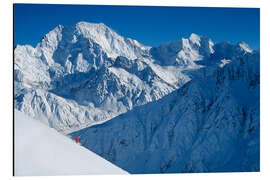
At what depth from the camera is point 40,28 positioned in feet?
38.5

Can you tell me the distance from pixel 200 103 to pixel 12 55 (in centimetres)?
2369

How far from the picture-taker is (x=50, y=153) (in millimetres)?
4211

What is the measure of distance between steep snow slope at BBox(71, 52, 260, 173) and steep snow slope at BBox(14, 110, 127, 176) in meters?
14.7

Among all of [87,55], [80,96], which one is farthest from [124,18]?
[87,55]

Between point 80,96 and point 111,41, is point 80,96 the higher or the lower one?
the lower one

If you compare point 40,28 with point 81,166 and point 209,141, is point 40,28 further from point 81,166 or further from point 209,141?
point 209,141

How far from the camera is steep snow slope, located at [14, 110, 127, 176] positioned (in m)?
4.13

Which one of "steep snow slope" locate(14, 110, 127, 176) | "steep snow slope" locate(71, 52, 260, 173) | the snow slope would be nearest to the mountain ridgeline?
"steep snow slope" locate(71, 52, 260, 173)

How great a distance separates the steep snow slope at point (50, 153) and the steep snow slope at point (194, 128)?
14.7 meters

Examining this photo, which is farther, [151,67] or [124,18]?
[151,67]

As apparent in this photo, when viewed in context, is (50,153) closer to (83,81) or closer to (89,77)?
(83,81)

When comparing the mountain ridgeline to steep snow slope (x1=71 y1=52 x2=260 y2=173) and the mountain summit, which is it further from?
the mountain summit

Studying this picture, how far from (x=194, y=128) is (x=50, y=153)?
25.6 meters

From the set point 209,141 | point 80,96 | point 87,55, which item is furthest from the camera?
point 87,55
